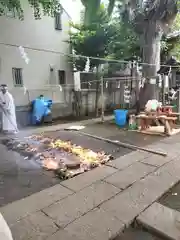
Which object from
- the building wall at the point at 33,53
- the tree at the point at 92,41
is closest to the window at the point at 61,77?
the building wall at the point at 33,53

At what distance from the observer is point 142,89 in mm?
9586

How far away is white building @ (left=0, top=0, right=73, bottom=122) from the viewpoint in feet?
30.7

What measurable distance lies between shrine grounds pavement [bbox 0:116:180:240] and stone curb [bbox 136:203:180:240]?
0.05 ft

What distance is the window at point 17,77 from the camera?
9.67 meters

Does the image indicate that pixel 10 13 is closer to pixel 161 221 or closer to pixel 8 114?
pixel 8 114

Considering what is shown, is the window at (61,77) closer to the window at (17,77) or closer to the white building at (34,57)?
the white building at (34,57)

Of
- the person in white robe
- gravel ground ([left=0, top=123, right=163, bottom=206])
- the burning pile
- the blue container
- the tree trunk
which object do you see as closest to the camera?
gravel ground ([left=0, top=123, right=163, bottom=206])

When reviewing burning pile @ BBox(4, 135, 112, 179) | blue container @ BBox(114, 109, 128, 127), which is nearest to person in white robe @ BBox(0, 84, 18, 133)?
burning pile @ BBox(4, 135, 112, 179)

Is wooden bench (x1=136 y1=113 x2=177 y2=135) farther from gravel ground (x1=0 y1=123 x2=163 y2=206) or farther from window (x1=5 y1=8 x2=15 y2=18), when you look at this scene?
window (x1=5 y1=8 x2=15 y2=18)

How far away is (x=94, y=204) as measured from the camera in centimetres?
259

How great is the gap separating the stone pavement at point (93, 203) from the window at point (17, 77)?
7.61 m

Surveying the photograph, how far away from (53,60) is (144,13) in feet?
17.3

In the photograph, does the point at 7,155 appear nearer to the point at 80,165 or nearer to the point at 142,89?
the point at 80,165

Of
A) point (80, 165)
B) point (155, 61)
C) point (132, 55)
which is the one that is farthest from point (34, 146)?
point (132, 55)
